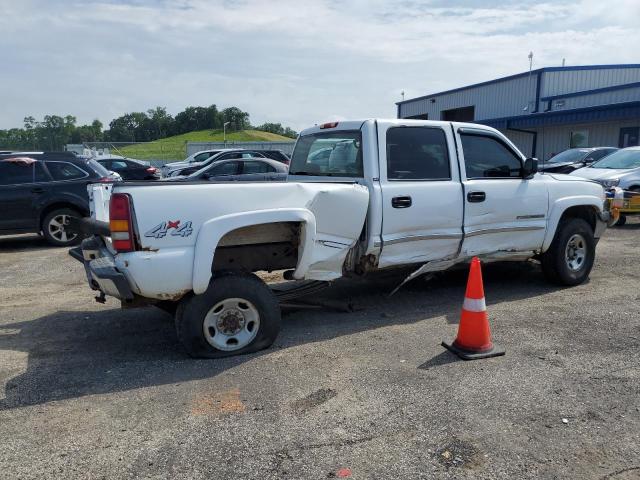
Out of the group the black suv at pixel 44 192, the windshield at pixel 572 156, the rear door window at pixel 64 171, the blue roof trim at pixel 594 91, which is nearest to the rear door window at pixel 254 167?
the black suv at pixel 44 192

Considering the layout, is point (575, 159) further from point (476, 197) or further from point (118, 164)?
point (118, 164)

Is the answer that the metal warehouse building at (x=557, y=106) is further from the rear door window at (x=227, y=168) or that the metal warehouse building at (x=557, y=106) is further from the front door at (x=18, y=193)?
the front door at (x=18, y=193)

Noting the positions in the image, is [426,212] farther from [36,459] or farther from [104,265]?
[36,459]

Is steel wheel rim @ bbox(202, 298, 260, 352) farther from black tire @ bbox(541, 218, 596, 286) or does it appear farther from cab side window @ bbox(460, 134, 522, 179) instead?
black tire @ bbox(541, 218, 596, 286)

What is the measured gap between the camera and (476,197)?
5.63 m

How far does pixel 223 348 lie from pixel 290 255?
1.09 metres

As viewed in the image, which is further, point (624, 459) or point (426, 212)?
point (426, 212)

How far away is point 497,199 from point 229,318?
3.17 meters

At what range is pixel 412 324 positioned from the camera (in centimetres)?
528

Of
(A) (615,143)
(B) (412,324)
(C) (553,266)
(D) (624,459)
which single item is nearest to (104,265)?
(B) (412,324)

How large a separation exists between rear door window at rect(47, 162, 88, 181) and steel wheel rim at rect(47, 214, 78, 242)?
0.74 meters

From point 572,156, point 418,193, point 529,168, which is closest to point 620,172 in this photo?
point 572,156

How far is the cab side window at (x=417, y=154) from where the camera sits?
527 cm

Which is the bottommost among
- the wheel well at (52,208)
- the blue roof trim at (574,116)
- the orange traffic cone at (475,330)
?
the orange traffic cone at (475,330)
